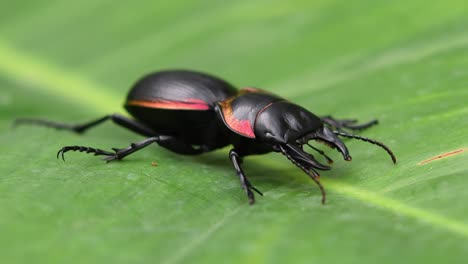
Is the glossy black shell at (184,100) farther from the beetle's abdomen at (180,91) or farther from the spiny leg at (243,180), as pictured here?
the spiny leg at (243,180)

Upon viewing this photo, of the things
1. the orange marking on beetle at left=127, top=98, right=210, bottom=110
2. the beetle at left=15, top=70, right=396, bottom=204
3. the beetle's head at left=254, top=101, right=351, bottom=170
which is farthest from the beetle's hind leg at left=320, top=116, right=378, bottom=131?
the orange marking on beetle at left=127, top=98, right=210, bottom=110

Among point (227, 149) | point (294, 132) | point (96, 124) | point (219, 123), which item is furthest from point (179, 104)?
point (294, 132)

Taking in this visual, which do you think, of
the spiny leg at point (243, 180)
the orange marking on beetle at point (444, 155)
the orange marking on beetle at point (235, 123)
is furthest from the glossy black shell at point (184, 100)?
the orange marking on beetle at point (444, 155)

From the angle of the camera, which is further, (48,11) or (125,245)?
(48,11)

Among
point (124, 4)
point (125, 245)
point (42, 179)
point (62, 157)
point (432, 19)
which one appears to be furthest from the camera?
point (124, 4)

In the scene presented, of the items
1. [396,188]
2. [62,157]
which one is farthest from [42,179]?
[396,188]

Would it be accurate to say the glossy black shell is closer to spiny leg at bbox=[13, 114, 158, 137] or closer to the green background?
spiny leg at bbox=[13, 114, 158, 137]

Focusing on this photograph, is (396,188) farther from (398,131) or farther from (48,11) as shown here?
(48,11)
